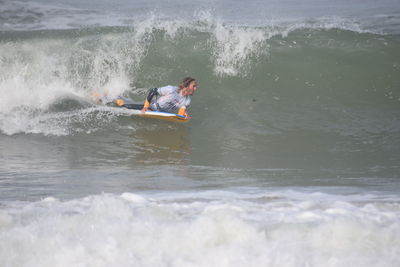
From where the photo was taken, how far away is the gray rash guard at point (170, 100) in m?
9.48

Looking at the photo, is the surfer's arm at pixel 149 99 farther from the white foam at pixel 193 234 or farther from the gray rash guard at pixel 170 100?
the white foam at pixel 193 234

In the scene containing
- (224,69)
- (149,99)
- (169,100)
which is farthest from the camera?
(224,69)

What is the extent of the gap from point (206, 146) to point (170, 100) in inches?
62.3

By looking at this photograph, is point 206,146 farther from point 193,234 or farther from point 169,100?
point 193,234

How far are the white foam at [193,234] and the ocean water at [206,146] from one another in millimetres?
14

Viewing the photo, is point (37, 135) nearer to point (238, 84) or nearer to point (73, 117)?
point (73, 117)

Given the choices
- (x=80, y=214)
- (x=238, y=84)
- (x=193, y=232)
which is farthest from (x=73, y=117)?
(x=193, y=232)

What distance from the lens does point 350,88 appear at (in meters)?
12.1

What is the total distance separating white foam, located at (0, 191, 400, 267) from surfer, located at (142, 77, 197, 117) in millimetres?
4781

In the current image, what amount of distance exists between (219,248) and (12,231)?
5.21ft

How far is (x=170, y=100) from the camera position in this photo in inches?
376

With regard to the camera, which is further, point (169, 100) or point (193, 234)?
point (169, 100)

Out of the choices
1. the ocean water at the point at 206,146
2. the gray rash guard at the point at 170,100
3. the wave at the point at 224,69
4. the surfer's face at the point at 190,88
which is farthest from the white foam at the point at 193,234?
the wave at the point at 224,69

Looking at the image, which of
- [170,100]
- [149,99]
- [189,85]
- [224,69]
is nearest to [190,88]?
[189,85]
